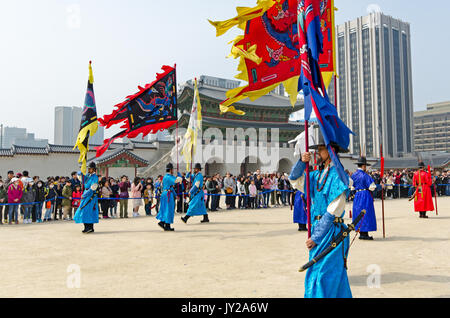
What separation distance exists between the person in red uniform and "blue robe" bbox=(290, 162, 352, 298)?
911 centimetres

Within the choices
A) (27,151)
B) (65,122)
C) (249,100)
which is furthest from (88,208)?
(65,122)

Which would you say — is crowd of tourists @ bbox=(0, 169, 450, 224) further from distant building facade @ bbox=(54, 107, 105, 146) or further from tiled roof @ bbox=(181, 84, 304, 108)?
distant building facade @ bbox=(54, 107, 105, 146)

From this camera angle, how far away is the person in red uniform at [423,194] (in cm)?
1110

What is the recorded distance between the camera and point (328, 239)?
3.35m

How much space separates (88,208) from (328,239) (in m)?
7.27

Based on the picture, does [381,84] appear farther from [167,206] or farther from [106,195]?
[167,206]

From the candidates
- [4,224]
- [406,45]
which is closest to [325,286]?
[4,224]

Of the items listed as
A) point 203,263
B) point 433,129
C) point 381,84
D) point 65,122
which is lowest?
point 203,263

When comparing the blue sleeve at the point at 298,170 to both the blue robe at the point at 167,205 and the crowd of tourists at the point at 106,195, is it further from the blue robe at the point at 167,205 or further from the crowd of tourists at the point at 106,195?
the blue robe at the point at 167,205

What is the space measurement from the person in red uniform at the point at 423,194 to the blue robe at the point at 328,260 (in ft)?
29.9

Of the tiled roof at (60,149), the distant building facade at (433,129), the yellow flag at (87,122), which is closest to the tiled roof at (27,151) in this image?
the tiled roof at (60,149)

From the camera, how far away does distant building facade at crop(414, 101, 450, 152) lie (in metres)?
95.1

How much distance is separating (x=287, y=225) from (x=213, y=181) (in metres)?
5.83

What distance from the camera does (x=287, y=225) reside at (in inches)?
400
